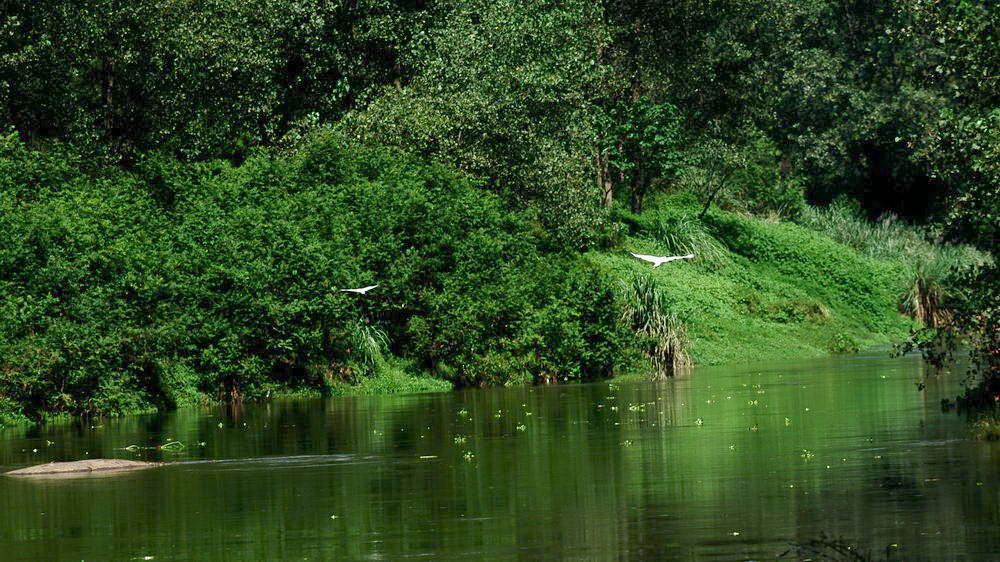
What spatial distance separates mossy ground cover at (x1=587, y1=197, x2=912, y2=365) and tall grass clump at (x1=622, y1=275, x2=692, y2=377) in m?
4.59

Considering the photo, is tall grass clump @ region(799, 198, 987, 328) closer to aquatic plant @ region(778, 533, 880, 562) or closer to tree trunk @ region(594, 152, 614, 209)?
tree trunk @ region(594, 152, 614, 209)

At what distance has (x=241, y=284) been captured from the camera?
36.0m

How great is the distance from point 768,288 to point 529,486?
42.8m

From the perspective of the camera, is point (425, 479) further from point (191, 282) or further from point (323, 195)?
point (323, 195)

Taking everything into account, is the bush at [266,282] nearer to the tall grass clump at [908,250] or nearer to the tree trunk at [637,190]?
the tree trunk at [637,190]

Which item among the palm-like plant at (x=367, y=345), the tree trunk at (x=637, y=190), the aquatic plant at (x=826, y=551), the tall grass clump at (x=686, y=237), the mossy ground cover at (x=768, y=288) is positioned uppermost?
the tree trunk at (x=637, y=190)

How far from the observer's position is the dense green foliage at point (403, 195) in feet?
105

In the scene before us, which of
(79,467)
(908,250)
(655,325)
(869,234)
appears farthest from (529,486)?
(869,234)

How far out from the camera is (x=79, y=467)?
818 inches

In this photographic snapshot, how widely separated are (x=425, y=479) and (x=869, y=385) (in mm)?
17787

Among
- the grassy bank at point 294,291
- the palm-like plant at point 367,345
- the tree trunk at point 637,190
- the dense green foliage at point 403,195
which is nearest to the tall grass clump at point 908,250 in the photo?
the dense green foliage at point 403,195

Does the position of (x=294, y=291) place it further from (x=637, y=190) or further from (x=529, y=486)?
(x=637, y=190)

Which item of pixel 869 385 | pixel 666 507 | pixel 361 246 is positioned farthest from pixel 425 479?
pixel 361 246

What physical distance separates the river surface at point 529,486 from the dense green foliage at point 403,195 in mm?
3852
